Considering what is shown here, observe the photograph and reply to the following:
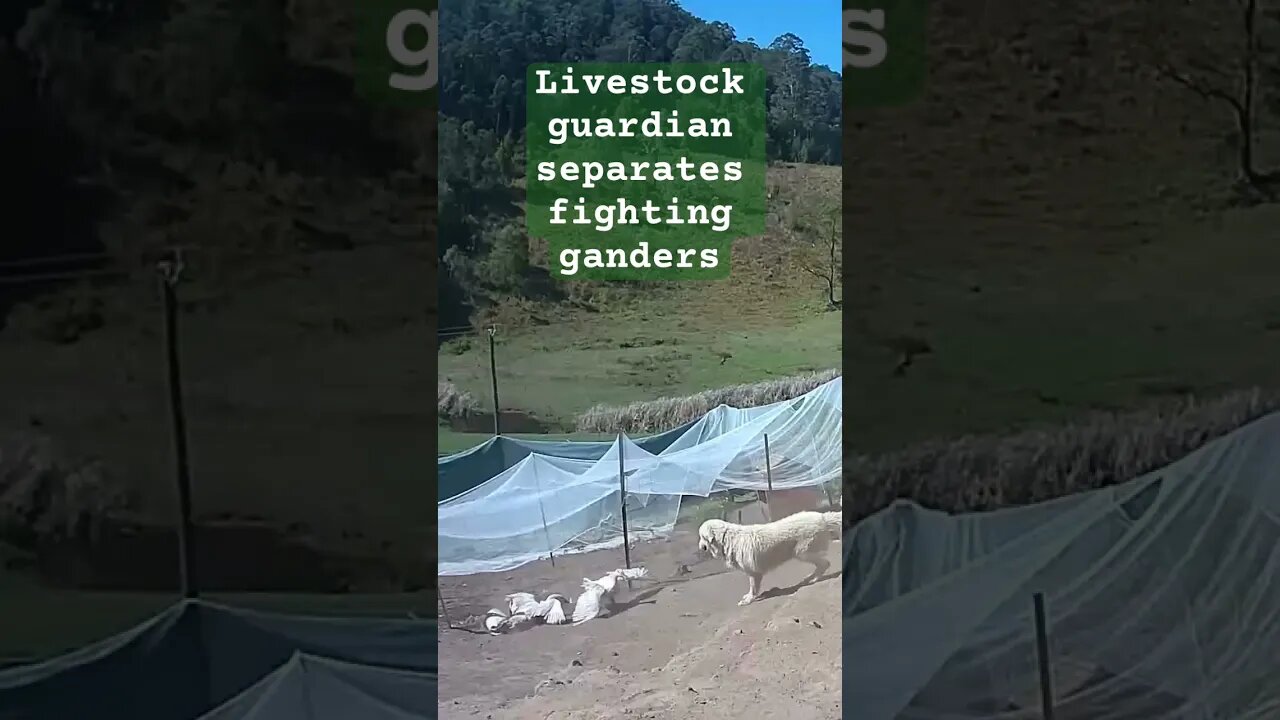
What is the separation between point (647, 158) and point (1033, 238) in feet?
3.02

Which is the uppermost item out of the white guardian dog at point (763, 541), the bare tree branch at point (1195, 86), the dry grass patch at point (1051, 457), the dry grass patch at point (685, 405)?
the bare tree branch at point (1195, 86)

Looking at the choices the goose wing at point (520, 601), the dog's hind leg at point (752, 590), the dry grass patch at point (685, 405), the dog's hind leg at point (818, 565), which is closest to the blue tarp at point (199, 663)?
the goose wing at point (520, 601)

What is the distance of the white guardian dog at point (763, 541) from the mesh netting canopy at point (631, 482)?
86 mm

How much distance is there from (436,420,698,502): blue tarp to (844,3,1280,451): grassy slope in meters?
0.48

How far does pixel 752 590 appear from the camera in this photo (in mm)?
2369

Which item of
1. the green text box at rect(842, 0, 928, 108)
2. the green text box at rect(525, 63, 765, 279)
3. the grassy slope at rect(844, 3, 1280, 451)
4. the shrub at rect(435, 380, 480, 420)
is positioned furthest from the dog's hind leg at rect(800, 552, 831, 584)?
the green text box at rect(842, 0, 928, 108)

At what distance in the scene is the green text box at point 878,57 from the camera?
2.34 m

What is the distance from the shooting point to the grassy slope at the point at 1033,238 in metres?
2.35

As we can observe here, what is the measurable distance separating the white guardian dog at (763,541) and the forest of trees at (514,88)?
80 cm

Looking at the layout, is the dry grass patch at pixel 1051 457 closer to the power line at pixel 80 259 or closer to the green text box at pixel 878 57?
the green text box at pixel 878 57

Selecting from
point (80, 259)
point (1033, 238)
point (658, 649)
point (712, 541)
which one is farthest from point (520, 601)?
point (1033, 238)

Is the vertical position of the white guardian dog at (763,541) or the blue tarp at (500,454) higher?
the blue tarp at (500,454)

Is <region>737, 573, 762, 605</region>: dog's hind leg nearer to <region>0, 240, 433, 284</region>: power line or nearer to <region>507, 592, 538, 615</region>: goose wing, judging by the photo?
<region>507, 592, 538, 615</region>: goose wing

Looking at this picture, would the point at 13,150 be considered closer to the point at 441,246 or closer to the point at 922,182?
the point at 441,246
